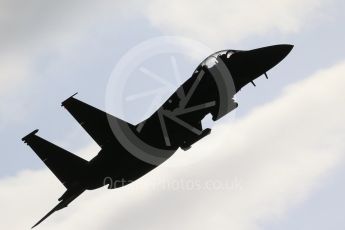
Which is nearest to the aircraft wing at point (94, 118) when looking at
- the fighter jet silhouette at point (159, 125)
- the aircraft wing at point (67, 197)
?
the fighter jet silhouette at point (159, 125)

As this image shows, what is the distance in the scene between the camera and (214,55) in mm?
26234

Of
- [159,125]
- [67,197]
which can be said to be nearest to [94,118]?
[159,125]

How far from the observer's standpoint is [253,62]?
84.4ft

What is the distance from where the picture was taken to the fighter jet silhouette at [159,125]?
81.9 feet

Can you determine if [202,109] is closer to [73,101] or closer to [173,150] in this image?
[173,150]

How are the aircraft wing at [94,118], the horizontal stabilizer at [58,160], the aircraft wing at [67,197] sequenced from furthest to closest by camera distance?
the horizontal stabilizer at [58,160]
the aircraft wing at [67,197]
the aircraft wing at [94,118]

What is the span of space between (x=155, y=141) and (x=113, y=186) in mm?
3427

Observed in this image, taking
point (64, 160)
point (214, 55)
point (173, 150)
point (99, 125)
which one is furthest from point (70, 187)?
point (214, 55)

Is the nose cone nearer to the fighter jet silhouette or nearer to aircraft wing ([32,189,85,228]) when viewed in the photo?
the fighter jet silhouette

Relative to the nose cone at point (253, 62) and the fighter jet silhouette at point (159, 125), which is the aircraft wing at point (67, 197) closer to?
the fighter jet silhouette at point (159, 125)

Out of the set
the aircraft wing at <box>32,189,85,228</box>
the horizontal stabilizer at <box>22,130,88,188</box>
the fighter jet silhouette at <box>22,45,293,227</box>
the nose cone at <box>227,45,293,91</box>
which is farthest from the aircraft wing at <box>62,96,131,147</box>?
the nose cone at <box>227,45,293,91</box>

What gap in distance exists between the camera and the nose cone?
25688mm

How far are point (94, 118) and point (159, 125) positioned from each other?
337 cm

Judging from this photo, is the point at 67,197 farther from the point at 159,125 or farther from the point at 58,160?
the point at 159,125
